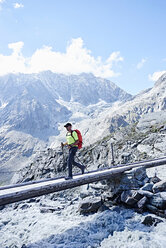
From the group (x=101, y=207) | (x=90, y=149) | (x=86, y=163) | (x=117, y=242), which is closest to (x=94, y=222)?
(x=101, y=207)

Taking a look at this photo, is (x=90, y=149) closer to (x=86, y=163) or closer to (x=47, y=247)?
(x=86, y=163)

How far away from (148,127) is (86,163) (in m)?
9.69

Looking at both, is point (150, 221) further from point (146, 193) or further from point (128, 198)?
point (128, 198)

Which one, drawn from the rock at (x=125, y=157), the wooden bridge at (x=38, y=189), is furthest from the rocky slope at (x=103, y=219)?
the rock at (x=125, y=157)

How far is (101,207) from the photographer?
37.2 ft

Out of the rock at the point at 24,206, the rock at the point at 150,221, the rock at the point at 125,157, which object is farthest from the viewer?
the rock at the point at 125,157

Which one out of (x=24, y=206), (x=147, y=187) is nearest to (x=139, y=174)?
(x=147, y=187)

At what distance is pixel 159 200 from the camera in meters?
9.59

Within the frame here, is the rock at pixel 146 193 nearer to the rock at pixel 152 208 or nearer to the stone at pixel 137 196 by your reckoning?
the stone at pixel 137 196

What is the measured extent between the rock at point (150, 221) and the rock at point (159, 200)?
2.36 feet

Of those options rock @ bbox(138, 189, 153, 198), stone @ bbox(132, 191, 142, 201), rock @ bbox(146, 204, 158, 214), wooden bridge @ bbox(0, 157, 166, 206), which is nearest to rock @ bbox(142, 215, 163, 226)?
rock @ bbox(146, 204, 158, 214)

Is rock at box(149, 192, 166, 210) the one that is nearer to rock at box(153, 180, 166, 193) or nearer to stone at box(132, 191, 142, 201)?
rock at box(153, 180, 166, 193)

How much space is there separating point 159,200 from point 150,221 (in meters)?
1.15

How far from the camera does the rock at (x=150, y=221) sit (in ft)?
29.5
